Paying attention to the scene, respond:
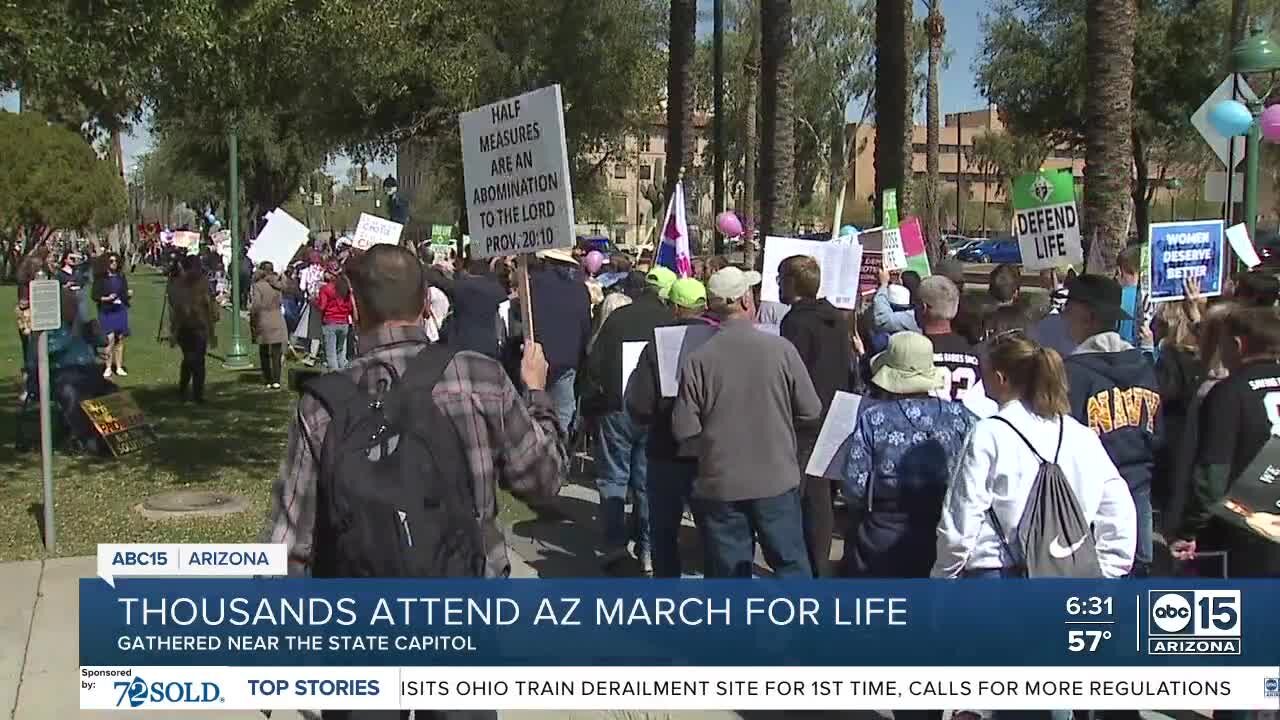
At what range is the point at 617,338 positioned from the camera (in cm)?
779

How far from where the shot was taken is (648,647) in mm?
4148

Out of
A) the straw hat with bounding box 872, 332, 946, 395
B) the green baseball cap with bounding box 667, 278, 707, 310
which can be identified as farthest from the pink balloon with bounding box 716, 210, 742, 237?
the straw hat with bounding box 872, 332, 946, 395

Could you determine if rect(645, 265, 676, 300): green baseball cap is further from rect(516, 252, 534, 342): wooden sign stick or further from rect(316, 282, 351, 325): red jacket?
rect(316, 282, 351, 325): red jacket

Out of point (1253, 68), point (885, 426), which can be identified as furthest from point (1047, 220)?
point (885, 426)

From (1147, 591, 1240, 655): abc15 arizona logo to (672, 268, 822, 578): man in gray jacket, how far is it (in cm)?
187

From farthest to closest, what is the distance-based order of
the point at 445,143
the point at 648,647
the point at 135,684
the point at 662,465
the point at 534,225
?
the point at 445,143
the point at 662,465
the point at 534,225
the point at 648,647
the point at 135,684

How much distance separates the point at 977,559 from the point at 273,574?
2269mm

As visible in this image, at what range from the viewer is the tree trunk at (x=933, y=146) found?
21281 millimetres

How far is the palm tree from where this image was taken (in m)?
15.7

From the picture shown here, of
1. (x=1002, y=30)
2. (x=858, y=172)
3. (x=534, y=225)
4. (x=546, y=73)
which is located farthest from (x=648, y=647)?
(x=858, y=172)

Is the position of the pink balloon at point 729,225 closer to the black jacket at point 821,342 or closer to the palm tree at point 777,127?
the palm tree at point 777,127

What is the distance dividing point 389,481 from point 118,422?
9.09 metres

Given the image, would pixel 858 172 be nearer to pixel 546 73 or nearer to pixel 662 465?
pixel 546 73

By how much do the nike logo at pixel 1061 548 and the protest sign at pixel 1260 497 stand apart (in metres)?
0.68
